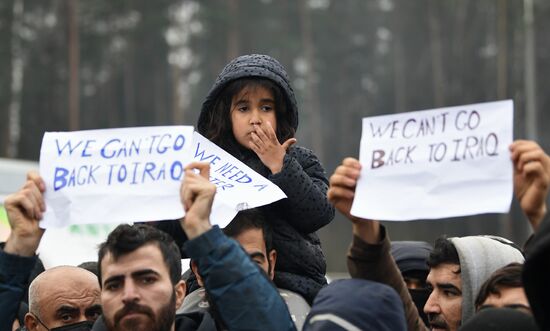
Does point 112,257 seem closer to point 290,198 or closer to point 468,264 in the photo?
point 290,198

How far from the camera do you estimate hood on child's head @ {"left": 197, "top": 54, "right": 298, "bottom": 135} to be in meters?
4.15

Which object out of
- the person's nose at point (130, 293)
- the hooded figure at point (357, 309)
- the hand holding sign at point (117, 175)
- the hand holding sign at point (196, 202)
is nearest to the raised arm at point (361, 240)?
the hooded figure at point (357, 309)

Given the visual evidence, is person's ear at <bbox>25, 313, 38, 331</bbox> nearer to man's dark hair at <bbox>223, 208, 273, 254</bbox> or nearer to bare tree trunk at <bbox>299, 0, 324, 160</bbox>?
man's dark hair at <bbox>223, 208, 273, 254</bbox>

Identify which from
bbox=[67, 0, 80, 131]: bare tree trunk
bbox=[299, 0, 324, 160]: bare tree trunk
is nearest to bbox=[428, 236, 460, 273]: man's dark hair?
bbox=[67, 0, 80, 131]: bare tree trunk

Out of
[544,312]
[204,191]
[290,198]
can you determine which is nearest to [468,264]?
[290,198]

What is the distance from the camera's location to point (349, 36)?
47.4 meters

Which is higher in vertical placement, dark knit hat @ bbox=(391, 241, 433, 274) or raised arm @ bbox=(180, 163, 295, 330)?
raised arm @ bbox=(180, 163, 295, 330)

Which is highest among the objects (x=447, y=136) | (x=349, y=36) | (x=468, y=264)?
(x=349, y=36)

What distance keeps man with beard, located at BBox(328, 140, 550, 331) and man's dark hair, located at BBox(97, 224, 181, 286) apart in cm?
68

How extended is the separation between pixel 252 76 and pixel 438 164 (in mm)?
1386

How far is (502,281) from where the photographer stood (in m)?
3.43

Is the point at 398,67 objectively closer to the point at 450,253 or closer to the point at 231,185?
the point at 450,253

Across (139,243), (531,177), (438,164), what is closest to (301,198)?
(139,243)

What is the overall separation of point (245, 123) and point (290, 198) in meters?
0.42
